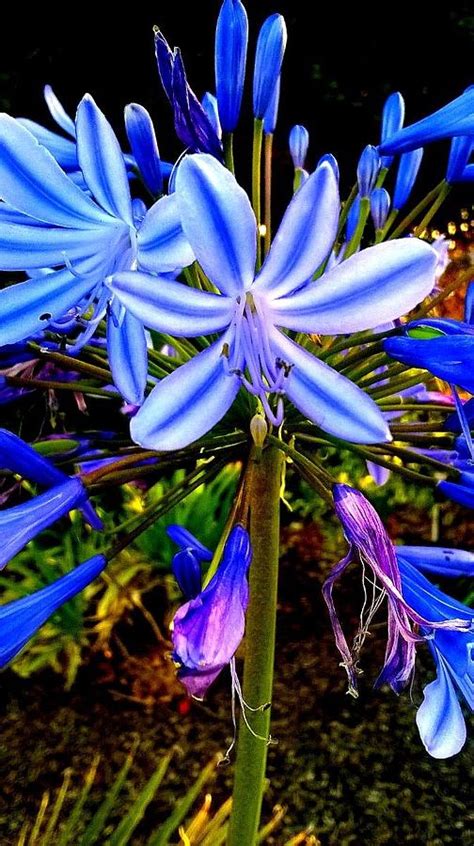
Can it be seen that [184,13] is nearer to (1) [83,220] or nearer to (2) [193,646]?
(1) [83,220]

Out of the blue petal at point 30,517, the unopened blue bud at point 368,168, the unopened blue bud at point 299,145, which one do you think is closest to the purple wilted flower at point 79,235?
the blue petal at point 30,517

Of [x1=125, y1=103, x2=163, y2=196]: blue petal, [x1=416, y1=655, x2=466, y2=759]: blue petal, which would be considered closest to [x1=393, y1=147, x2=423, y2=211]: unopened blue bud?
[x1=125, y1=103, x2=163, y2=196]: blue petal

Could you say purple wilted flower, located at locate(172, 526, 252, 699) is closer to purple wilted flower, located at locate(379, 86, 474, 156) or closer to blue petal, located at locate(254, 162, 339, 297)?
blue petal, located at locate(254, 162, 339, 297)

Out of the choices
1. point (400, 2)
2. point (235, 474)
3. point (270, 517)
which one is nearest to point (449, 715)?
point (270, 517)

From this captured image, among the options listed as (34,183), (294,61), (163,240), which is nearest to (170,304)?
(163,240)

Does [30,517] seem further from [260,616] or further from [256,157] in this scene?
[256,157]
